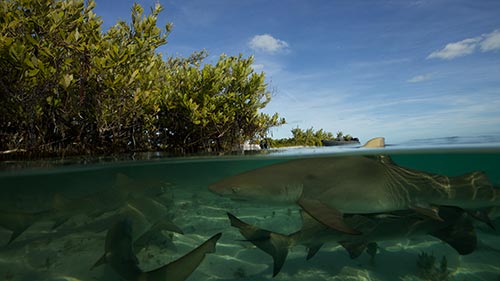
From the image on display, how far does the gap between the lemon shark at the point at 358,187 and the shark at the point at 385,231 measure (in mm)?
209

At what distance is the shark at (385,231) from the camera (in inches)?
153

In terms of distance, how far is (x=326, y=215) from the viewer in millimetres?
3461

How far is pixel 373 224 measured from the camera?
13.7ft

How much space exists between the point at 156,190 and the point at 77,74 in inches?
206

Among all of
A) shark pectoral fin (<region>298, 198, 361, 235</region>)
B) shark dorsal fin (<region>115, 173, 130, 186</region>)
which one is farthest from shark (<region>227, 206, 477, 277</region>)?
shark dorsal fin (<region>115, 173, 130, 186</region>)

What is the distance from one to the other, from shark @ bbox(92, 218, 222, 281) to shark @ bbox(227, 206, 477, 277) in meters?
1.13

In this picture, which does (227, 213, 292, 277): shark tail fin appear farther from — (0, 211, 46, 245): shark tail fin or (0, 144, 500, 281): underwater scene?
(0, 211, 46, 245): shark tail fin

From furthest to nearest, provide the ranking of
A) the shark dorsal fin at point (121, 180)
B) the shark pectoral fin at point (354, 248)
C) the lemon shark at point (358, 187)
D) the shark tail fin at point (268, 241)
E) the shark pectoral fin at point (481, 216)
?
1. the shark dorsal fin at point (121, 180)
2. the lemon shark at point (358, 187)
3. the shark pectoral fin at point (481, 216)
4. the shark pectoral fin at point (354, 248)
5. the shark tail fin at point (268, 241)

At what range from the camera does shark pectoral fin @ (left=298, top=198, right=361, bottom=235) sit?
3062mm

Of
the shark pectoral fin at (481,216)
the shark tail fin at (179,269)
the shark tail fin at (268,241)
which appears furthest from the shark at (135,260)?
the shark pectoral fin at (481,216)

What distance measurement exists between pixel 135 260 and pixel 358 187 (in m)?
3.38

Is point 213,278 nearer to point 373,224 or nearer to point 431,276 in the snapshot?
point 373,224

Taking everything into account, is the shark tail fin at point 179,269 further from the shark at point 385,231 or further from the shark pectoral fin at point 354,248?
the shark pectoral fin at point 354,248

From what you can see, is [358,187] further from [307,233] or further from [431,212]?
[307,233]
